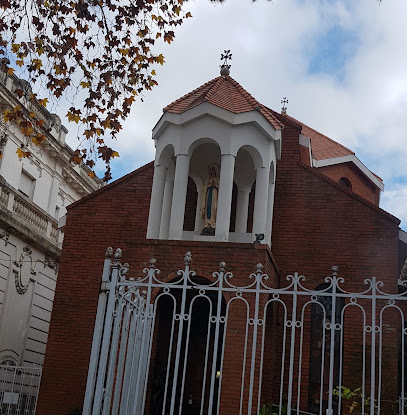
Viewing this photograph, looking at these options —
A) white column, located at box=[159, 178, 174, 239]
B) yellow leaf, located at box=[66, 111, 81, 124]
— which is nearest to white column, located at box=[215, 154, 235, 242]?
white column, located at box=[159, 178, 174, 239]

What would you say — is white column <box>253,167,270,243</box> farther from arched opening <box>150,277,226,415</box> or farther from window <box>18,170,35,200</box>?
window <box>18,170,35,200</box>

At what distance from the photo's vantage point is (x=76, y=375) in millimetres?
15641

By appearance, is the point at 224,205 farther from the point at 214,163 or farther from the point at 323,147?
the point at 323,147

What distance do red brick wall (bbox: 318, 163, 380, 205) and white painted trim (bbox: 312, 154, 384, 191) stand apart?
16cm

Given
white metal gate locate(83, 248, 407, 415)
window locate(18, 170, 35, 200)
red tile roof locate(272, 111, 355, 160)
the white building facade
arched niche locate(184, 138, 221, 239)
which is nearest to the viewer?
white metal gate locate(83, 248, 407, 415)

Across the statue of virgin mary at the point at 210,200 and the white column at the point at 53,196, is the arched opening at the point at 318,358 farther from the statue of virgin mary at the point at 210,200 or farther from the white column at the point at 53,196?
the white column at the point at 53,196

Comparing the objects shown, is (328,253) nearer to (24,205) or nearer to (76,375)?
(76,375)

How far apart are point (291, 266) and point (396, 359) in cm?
341

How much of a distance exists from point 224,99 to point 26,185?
11.7 meters

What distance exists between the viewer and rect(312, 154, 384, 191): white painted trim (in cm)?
2245

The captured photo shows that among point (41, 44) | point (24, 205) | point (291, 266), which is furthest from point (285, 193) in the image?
point (24, 205)

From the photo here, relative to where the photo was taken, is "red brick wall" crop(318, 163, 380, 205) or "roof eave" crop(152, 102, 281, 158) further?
"red brick wall" crop(318, 163, 380, 205)

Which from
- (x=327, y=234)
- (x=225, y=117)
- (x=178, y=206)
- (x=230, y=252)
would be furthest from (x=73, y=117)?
(x=327, y=234)

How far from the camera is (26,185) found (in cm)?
2478
